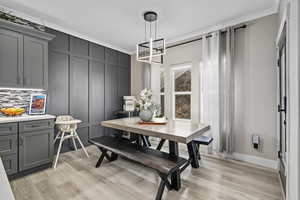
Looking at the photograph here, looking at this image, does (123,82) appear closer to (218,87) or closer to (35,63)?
(35,63)

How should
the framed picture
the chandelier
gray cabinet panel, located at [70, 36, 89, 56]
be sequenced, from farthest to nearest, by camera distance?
1. gray cabinet panel, located at [70, 36, 89, 56]
2. the framed picture
3. the chandelier

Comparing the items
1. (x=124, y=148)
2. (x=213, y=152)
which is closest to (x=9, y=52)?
(x=124, y=148)

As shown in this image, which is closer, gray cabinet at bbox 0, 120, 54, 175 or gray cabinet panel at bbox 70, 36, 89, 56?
gray cabinet at bbox 0, 120, 54, 175

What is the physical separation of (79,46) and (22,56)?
1.30 metres

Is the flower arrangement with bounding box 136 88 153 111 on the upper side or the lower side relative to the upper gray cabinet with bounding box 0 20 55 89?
lower

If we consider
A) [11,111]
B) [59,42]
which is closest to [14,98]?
[11,111]

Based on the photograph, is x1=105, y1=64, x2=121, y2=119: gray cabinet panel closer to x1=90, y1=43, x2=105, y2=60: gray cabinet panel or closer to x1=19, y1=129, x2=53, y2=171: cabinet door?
x1=90, y1=43, x2=105, y2=60: gray cabinet panel

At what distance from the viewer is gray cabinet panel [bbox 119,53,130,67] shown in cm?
448

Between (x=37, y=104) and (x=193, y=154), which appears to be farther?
(x=37, y=104)

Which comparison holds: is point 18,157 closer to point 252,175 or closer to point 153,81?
point 153,81

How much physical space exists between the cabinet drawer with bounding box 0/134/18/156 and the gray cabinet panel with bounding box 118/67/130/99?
8.96ft

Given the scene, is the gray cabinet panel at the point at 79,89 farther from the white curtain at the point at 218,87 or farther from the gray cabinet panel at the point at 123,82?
the white curtain at the point at 218,87

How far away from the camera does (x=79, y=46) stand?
11.3 ft

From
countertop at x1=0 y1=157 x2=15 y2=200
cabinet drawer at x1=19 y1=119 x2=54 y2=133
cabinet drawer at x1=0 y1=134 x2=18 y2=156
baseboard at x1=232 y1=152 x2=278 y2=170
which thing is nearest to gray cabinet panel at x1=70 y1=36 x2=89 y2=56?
cabinet drawer at x1=19 y1=119 x2=54 y2=133
